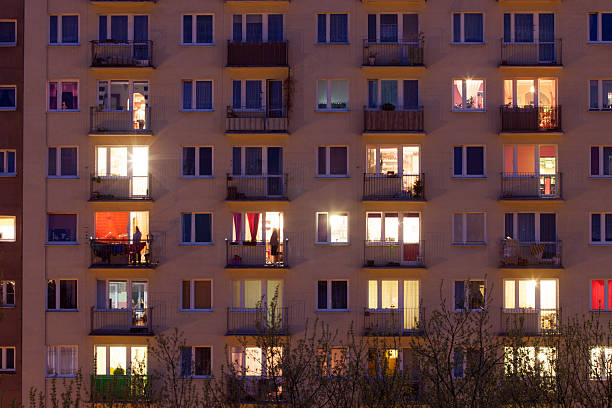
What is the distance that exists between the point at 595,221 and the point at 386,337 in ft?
37.0

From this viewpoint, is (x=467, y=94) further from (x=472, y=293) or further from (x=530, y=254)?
(x=472, y=293)

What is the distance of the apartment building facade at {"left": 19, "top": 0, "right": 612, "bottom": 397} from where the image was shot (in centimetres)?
3403

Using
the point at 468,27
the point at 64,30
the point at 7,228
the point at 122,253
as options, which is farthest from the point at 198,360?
the point at 468,27

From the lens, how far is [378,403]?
2314 centimetres

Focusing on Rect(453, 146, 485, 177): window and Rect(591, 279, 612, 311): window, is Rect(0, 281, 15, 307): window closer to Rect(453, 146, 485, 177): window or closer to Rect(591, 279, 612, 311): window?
Rect(453, 146, 485, 177): window

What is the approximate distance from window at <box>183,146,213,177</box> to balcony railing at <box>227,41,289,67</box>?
13.9 feet

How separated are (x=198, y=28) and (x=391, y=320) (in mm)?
16300

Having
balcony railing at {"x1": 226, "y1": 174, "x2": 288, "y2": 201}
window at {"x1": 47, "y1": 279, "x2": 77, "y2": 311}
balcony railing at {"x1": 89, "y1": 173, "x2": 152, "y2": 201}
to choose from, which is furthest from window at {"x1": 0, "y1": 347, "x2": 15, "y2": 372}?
balcony railing at {"x1": 226, "y1": 174, "x2": 288, "y2": 201}

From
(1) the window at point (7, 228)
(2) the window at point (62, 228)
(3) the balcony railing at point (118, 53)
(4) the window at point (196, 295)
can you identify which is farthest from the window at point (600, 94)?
(1) the window at point (7, 228)

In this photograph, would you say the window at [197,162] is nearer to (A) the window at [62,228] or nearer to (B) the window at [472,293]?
(A) the window at [62,228]

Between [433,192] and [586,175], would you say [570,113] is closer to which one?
[586,175]

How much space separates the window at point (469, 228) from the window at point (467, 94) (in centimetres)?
500

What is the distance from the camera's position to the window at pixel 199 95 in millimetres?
34625

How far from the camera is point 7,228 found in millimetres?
34375
